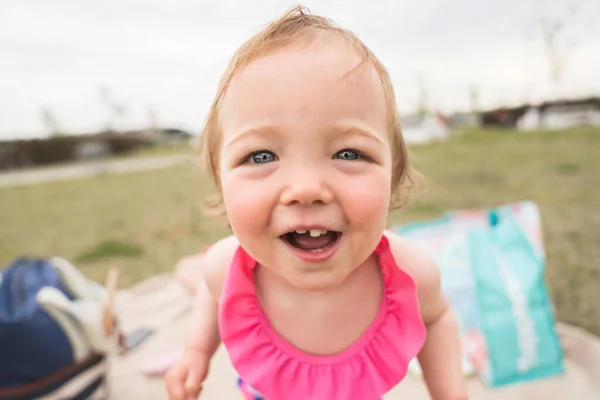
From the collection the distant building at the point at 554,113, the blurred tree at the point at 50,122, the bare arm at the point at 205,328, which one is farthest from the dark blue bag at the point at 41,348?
the blurred tree at the point at 50,122

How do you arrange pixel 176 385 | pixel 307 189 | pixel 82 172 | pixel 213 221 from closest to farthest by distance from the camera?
pixel 307 189, pixel 176 385, pixel 213 221, pixel 82 172

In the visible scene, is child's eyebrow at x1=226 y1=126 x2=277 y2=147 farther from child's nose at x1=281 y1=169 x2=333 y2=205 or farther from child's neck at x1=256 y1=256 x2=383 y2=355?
child's neck at x1=256 y1=256 x2=383 y2=355

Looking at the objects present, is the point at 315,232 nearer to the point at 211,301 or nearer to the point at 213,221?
the point at 211,301

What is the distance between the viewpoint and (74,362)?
58.9 inches

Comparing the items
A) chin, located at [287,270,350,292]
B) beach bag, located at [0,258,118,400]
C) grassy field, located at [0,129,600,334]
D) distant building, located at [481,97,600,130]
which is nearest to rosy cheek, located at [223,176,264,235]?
chin, located at [287,270,350,292]

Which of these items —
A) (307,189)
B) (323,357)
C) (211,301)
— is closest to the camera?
(307,189)

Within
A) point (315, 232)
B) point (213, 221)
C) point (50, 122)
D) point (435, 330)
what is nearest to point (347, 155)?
point (315, 232)

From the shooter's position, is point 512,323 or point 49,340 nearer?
point 49,340

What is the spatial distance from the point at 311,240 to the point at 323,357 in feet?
1.03

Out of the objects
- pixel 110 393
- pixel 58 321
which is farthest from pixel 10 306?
pixel 110 393

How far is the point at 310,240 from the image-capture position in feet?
2.80

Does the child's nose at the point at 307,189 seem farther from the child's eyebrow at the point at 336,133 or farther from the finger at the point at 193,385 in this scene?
the finger at the point at 193,385

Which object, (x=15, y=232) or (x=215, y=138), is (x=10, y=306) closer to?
(x=215, y=138)

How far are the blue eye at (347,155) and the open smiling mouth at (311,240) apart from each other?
127 mm
